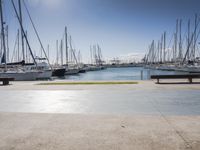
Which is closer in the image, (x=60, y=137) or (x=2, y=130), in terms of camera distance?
(x=60, y=137)

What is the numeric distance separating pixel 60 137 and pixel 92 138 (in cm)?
75

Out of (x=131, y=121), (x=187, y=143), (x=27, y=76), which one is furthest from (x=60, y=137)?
(x=27, y=76)

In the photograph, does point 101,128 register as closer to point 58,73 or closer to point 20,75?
point 20,75

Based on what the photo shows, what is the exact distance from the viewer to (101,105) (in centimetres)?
913

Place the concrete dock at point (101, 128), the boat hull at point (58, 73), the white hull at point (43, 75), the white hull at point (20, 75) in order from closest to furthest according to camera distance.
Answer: the concrete dock at point (101, 128) < the white hull at point (20, 75) < the white hull at point (43, 75) < the boat hull at point (58, 73)

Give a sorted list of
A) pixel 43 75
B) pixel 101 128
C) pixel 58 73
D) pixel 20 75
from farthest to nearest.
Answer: pixel 58 73
pixel 43 75
pixel 20 75
pixel 101 128

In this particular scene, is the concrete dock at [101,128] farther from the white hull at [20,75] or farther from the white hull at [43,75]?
the white hull at [43,75]

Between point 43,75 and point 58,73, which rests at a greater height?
point 43,75

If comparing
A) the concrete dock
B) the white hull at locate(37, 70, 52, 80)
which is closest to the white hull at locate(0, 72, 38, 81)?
the white hull at locate(37, 70, 52, 80)

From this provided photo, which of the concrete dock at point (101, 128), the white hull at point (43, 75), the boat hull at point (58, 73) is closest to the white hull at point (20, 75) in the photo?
the white hull at point (43, 75)

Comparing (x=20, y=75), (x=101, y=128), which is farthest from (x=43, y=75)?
(x=101, y=128)

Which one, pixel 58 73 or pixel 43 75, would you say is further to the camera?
pixel 58 73

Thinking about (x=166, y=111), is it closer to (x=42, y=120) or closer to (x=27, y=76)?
(x=42, y=120)

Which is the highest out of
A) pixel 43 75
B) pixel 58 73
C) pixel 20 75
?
pixel 20 75
